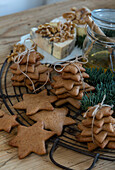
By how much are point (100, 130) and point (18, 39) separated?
0.77 meters

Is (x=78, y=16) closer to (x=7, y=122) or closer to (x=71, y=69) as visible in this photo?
(x=71, y=69)

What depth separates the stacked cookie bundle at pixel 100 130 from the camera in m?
0.67

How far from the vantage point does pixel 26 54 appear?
2.99 ft

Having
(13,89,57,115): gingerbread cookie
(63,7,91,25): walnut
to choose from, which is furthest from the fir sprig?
(63,7,91,25): walnut

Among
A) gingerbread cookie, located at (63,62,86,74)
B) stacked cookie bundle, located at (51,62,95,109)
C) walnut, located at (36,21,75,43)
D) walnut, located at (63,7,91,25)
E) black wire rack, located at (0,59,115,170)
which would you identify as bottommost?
black wire rack, located at (0,59,115,170)

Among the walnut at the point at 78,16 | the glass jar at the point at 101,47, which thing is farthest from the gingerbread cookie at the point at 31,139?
the walnut at the point at 78,16

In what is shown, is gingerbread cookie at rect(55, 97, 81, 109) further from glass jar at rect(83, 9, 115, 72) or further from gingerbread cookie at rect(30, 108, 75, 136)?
glass jar at rect(83, 9, 115, 72)

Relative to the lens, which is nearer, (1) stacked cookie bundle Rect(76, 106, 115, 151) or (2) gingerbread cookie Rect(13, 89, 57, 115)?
(1) stacked cookie bundle Rect(76, 106, 115, 151)

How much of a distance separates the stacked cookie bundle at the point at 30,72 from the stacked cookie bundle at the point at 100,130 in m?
0.31

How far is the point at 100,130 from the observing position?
26.7 inches

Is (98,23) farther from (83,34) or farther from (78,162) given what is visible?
→ (78,162)

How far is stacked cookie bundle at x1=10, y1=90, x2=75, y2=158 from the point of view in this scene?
702mm

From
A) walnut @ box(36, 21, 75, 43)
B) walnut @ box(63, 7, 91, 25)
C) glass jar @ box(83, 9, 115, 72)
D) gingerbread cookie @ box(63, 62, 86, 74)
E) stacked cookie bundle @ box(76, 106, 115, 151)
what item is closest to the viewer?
stacked cookie bundle @ box(76, 106, 115, 151)

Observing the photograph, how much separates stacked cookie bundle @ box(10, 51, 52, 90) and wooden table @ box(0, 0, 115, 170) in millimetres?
136
